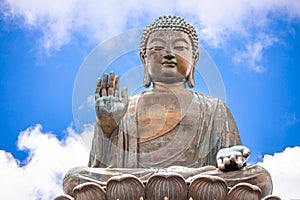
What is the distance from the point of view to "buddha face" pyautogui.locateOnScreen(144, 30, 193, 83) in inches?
508

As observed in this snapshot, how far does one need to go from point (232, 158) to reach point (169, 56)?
2440 mm

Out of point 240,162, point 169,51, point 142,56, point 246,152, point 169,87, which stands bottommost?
point 240,162

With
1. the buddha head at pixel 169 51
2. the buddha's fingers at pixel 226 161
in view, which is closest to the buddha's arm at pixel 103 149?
the buddha head at pixel 169 51

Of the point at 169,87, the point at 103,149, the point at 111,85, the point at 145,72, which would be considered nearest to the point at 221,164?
the point at 111,85

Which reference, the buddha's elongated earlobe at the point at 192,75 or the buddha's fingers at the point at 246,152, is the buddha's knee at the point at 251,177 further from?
the buddha's elongated earlobe at the point at 192,75

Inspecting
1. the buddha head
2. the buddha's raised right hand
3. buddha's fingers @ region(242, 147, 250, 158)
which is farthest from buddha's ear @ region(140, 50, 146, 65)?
buddha's fingers @ region(242, 147, 250, 158)

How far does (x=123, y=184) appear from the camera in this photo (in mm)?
10414

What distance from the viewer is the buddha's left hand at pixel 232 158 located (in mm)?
10938

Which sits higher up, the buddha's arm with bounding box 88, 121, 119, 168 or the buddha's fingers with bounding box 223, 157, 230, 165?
the buddha's arm with bounding box 88, 121, 119, 168

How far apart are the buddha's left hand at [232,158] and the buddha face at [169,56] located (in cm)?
200

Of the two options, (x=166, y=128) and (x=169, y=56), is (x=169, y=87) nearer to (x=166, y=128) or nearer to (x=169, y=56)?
(x=169, y=56)

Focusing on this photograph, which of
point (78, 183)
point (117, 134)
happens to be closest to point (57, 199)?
point (78, 183)

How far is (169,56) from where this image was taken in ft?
42.3

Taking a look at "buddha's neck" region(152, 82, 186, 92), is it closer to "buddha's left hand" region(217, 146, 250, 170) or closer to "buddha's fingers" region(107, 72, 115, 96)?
"buddha's fingers" region(107, 72, 115, 96)
